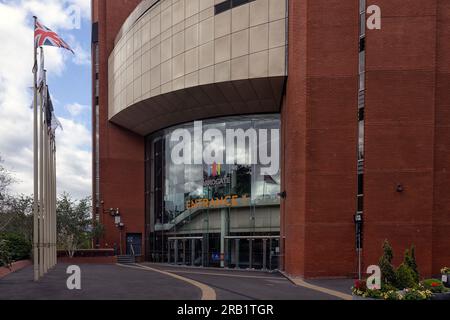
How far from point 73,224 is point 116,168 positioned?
584cm

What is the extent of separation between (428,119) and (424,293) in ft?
33.7

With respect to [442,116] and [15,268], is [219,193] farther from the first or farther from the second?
[442,116]

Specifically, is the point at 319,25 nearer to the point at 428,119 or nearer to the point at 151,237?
the point at 428,119

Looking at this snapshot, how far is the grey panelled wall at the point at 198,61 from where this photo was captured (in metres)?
24.8

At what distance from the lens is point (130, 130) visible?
131ft

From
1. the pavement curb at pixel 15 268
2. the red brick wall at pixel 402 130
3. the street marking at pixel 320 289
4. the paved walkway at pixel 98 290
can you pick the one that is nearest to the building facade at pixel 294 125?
the red brick wall at pixel 402 130

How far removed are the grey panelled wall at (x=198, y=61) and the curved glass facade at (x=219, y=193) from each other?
59.9 inches

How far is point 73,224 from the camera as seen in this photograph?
122 feet

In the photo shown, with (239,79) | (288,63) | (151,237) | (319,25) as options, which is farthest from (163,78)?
(151,237)

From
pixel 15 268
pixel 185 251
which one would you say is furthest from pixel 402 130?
pixel 15 268

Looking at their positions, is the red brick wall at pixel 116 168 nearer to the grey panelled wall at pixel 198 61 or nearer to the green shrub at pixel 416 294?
the grey panelled wall at pixel 198 61

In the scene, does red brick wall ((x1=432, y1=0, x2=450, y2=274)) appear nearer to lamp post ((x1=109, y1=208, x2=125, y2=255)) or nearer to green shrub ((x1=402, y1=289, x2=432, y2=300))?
green shrub ((x1=402, y1=289, x2=432, y2=300))

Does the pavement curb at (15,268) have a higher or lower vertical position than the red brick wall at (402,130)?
lower
